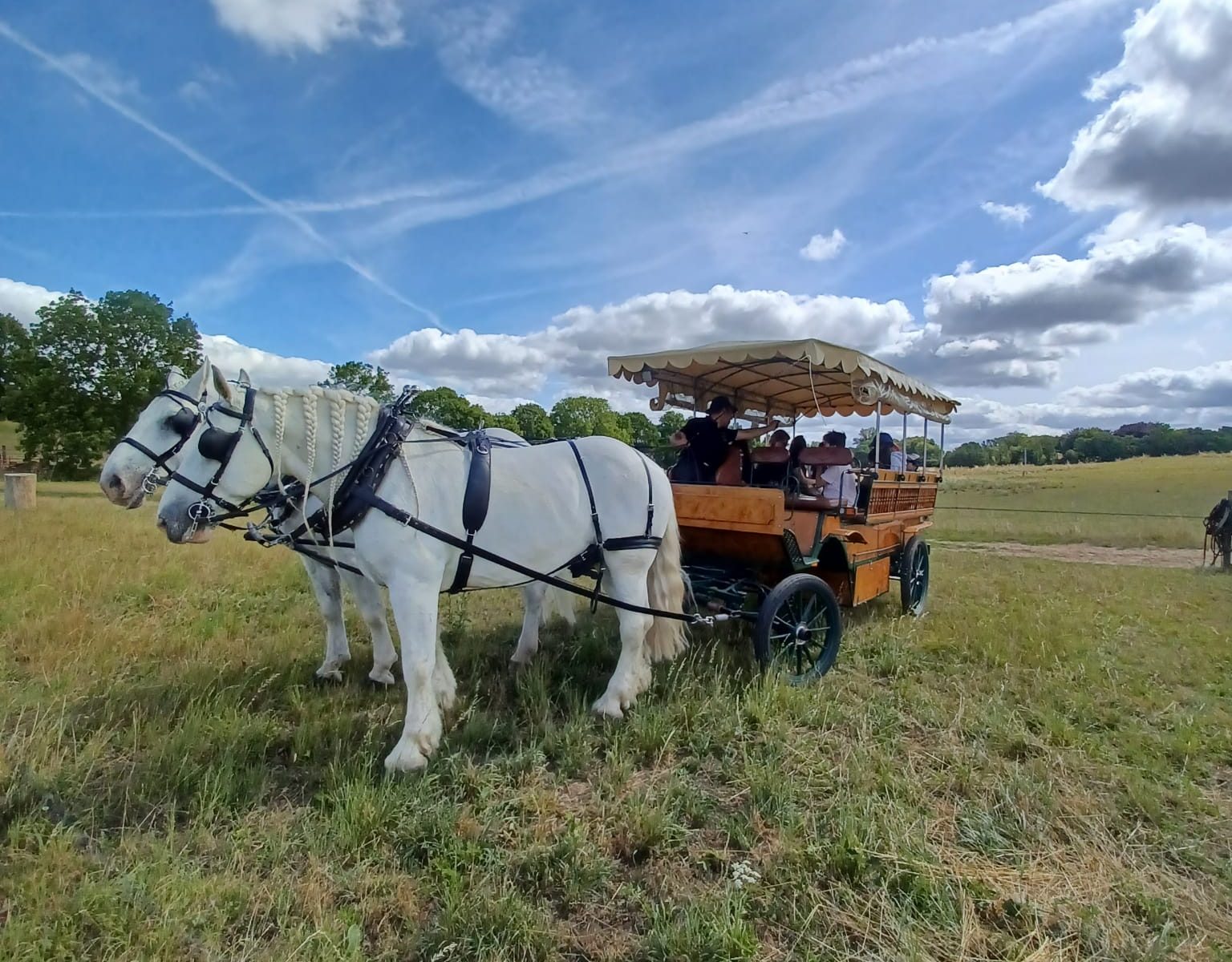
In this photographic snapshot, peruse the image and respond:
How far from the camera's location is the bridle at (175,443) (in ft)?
10.5

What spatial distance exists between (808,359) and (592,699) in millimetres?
2769

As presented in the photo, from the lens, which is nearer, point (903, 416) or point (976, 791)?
point (976, 791)

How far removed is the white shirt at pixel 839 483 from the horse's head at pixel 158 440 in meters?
4.58

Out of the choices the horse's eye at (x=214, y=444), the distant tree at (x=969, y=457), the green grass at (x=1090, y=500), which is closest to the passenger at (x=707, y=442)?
the horse's eye at (x=214, y=444)

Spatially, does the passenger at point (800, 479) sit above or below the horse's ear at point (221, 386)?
below

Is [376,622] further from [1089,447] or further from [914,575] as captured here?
[1089,447]

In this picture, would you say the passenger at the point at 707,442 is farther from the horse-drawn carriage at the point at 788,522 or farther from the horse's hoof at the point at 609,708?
the horse's hoof at the point at 609,708

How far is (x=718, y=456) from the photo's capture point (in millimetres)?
5676

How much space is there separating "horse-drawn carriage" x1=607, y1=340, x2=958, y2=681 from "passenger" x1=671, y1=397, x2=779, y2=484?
173 mm

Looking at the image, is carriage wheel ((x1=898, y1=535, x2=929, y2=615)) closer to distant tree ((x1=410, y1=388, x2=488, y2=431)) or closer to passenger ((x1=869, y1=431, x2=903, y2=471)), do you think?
passenger ((x1=869, y1=431, x2=903, y2=471))

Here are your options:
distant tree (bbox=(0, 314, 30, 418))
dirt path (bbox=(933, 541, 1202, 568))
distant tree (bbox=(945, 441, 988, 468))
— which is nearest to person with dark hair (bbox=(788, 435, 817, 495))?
dirt path (bbox=(933, 541, 1202, 568))

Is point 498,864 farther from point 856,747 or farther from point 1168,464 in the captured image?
point 1168,464

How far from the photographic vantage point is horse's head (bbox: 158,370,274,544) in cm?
312

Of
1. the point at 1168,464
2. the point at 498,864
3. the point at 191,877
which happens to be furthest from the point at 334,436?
the point at 1168,464
